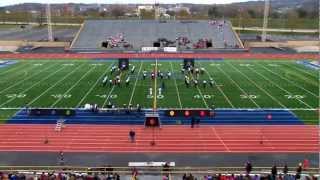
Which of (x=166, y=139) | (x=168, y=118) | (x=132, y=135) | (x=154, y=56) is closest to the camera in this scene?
(x=132, y=135)

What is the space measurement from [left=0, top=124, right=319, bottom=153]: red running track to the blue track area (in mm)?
880

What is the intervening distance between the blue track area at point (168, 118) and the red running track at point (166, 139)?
88 centimetres

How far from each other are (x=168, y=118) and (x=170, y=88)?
8.89 metres

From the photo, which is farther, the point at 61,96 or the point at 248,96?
the point at 248,96

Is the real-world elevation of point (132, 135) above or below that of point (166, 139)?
above

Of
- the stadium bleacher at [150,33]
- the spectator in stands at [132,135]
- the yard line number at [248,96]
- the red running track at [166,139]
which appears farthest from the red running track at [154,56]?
the spectator in stands at [132,135]

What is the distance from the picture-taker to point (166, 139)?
25.8 meters

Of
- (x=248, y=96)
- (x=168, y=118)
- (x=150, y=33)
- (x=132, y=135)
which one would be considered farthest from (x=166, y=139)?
(x=150, y=33)

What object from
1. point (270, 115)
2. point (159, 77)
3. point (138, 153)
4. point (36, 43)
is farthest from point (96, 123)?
point (36, 43)

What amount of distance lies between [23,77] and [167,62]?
17779 millimetres

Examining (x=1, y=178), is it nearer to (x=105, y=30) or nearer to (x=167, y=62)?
(x=167, y=62)

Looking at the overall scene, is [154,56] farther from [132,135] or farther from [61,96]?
[132,135]

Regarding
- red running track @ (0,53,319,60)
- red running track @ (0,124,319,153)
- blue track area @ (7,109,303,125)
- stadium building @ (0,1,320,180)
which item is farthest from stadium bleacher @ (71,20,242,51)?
red running track @ (0,124,319,153)

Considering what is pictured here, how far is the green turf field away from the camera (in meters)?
33.1
